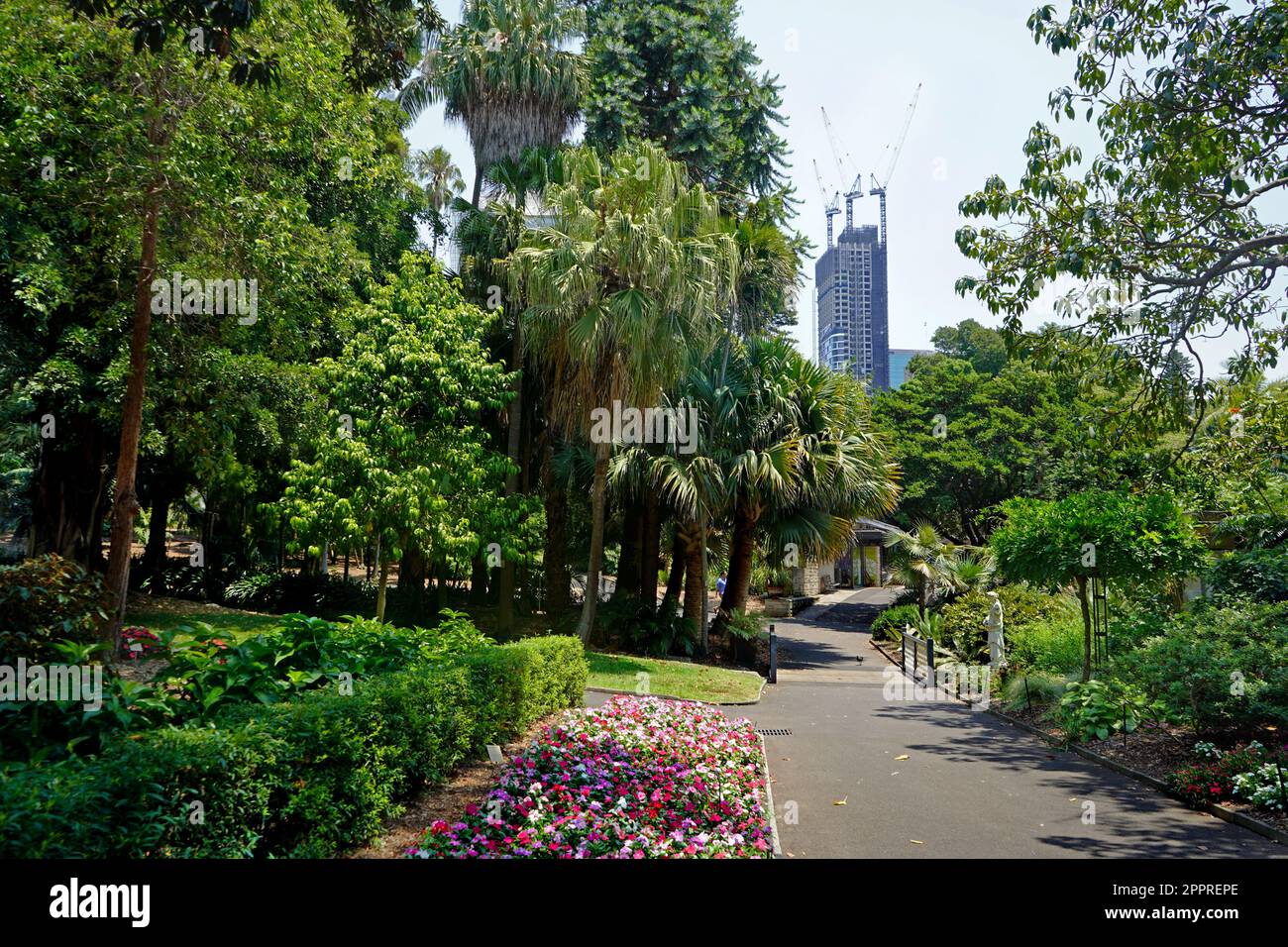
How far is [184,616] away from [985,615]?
66.6 ft

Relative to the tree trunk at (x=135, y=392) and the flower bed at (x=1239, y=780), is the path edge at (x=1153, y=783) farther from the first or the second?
the tree trunk at (x=135, y=392)

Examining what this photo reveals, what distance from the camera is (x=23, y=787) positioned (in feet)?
11.3

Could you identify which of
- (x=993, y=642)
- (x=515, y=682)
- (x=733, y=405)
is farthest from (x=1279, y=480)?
(x=515, y=682)

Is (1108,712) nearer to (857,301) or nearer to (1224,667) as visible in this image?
(1224,667)

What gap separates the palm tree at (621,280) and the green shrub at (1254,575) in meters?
9.47

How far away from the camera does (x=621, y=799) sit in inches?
246

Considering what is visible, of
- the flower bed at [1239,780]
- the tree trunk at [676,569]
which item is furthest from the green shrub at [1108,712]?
the tree trunk at [676,569]

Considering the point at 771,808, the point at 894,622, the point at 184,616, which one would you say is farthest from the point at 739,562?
the point at 771,808

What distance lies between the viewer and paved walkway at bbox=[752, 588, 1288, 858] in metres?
6.87

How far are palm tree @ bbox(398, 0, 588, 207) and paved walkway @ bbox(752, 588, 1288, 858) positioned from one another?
1531cm

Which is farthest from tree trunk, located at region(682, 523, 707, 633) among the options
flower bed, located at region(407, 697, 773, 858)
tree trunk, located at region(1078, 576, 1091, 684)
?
flower bed, located at region(407, 697, 773, 858)

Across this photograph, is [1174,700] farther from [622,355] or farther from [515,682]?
[622,355]

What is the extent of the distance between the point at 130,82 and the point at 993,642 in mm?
18318

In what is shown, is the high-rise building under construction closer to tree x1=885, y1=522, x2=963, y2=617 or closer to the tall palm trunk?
tree x1=885, y1=522, x2=963, y2=617
